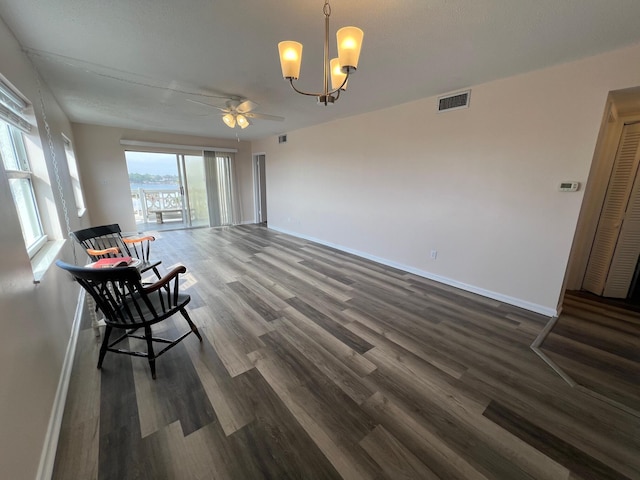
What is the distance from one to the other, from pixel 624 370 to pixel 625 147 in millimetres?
2599

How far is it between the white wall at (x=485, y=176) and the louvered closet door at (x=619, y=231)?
50.0 inches

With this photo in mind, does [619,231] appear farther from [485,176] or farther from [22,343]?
[22,343]

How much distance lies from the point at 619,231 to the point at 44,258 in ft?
19.5

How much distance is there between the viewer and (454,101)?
3.04 meters

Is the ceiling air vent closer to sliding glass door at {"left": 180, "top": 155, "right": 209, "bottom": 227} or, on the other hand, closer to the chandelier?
the chandelier

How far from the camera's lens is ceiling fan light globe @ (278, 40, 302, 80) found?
1518mm

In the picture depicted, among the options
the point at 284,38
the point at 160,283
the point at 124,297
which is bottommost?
the point at 124,297

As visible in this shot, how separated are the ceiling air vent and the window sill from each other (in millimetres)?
4132

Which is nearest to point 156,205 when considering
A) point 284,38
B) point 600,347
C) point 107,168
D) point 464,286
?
point 107,168

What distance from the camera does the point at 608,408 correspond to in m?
1.58

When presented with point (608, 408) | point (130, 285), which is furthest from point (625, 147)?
point (130, 285)

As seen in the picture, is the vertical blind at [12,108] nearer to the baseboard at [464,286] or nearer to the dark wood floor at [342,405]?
the dark wood floor at [342,405]

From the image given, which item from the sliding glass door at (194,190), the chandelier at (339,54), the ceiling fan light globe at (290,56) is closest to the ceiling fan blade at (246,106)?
the chandelier at (339,54)

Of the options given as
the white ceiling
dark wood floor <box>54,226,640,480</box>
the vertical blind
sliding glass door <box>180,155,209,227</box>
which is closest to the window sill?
dark wood floor <box>54,226,640,480</box>
